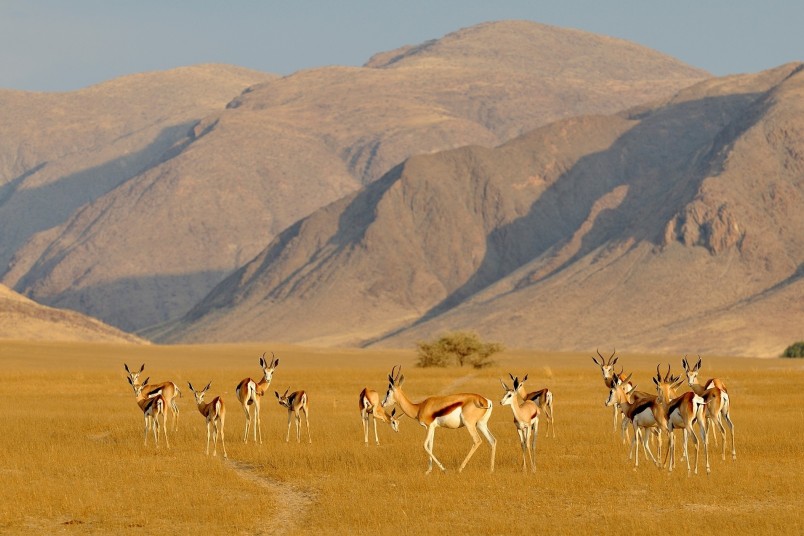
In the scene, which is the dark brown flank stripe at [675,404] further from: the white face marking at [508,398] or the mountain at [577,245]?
the mountain at [577,245]

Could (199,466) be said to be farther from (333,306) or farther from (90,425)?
(333,306)

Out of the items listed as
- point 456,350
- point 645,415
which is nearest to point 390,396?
point 645,415

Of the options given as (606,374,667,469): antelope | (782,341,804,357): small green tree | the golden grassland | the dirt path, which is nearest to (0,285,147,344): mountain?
(782,341,804,357): small green tree

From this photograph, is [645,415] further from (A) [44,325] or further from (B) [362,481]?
(A) [44,325]

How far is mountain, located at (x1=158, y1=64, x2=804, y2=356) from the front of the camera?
130 m

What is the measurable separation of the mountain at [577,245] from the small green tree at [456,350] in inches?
1735

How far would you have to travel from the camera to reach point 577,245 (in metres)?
154

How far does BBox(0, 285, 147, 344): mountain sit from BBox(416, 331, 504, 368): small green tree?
40.4 meters

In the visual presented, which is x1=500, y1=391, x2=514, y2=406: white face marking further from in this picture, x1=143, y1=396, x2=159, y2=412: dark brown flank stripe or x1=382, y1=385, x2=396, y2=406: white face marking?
x1=143, y1=396, x2=159, y2=412: dark brown flank stripe

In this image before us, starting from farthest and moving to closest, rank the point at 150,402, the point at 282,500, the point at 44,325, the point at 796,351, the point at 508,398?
the point at 44,325 < the point at 796,351 < the point at 150,402 < the point at 508,398 < the point at 282,500

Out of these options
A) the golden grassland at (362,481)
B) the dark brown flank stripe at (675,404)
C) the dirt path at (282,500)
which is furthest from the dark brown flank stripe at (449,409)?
the dark brown flank stripe at (675,404)

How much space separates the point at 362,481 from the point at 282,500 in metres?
2.05

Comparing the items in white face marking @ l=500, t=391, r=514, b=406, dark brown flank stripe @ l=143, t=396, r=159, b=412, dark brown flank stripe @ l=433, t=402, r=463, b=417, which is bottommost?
dark brown flank stripe @ l=433, t=402, r=463, b=417

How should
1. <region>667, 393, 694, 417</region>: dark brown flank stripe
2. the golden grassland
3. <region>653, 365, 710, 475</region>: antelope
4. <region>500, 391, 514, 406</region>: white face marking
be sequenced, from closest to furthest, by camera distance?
the golden grassland
<region>653, 365, 710, 475</region>: antelope
<region>667, 393, 694, 417</region>: dark brown flank stripe
<region>500, 391, 514, 406</region>: white face marking
